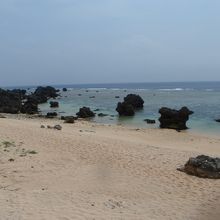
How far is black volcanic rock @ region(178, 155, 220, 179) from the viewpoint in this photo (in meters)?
14.8

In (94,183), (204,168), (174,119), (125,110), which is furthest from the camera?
(125,110)

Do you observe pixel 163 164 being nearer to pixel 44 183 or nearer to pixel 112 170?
pixel 112 170

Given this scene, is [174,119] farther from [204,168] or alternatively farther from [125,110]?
[204,168]

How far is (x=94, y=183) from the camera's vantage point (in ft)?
44.0

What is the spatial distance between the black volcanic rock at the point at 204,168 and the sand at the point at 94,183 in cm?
34

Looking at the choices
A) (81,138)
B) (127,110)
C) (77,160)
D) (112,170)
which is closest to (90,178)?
(112,170)

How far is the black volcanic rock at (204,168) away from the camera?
14766mm

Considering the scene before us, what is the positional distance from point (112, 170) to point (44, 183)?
10.00 ft

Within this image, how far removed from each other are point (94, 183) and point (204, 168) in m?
3.97

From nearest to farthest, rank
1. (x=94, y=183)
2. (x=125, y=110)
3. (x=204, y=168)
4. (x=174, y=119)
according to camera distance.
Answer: (x=94, y=183) < (x=204, y=168) < (x=174, y=119) < (x=125, y=110)

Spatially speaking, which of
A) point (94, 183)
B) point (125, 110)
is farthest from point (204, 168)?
point (125, 110)

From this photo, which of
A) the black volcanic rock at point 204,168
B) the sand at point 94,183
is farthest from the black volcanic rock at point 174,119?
the black volcanic rock at point 204,168

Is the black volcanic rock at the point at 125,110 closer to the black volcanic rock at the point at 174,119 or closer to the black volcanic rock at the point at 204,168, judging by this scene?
the black volcanic rock at the point at 174,119

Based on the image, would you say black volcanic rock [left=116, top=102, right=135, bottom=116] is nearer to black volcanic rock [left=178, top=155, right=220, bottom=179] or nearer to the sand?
the sand
